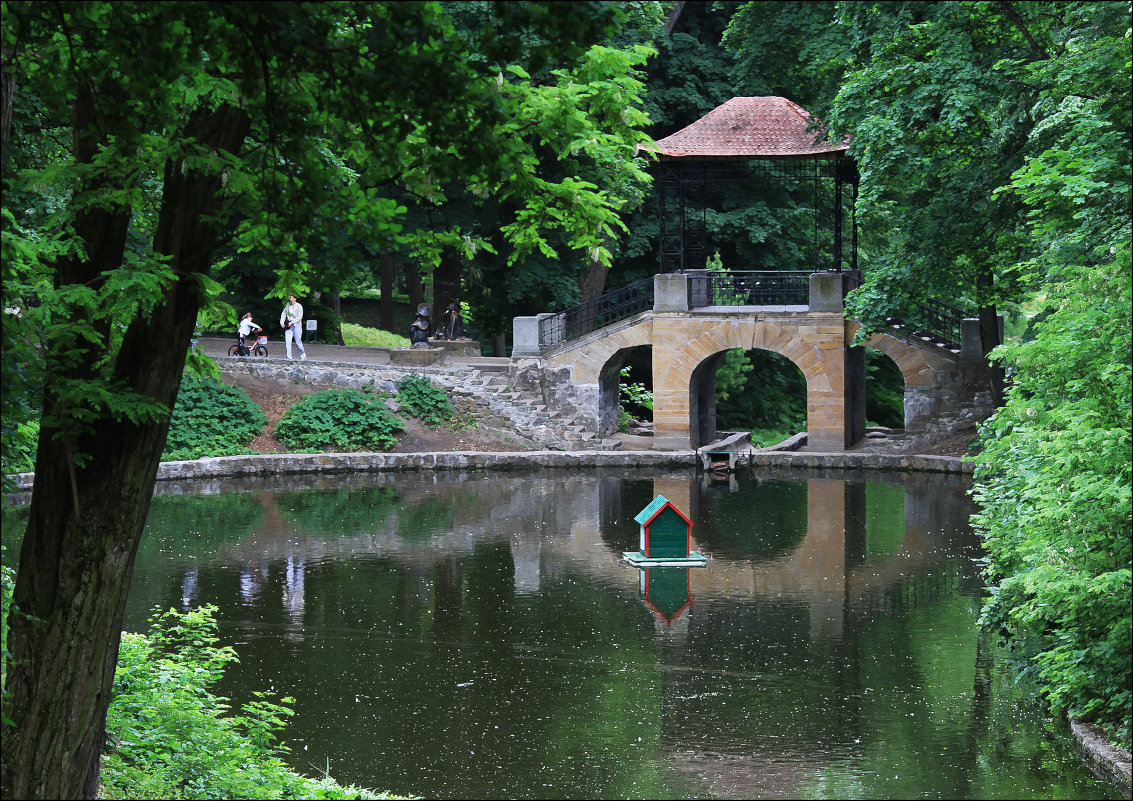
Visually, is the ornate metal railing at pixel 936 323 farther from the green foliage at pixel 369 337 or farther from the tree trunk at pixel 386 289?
the green foliage at pixel 369 337

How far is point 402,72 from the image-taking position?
641 centimetres

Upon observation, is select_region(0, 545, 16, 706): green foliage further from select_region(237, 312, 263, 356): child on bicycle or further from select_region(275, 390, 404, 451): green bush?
select_region(237, 312, 263, 356): child on bicycle

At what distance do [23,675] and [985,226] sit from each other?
18.0 m

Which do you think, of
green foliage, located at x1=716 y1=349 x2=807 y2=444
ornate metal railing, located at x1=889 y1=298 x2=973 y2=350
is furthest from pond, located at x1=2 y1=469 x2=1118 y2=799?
green foliage, located at x1=716 y1=349 x2=807 y2=444

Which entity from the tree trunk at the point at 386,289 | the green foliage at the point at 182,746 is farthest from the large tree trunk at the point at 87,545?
the tree trunk at the point at 386,289

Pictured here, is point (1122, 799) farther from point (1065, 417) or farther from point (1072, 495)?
point (1065, 417)

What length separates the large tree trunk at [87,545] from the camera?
277 inches

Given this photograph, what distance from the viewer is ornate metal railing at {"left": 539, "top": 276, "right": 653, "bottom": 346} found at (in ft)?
97.2

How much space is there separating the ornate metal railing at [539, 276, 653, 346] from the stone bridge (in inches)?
4.2

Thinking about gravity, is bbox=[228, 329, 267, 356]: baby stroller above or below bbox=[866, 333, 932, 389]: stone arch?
above

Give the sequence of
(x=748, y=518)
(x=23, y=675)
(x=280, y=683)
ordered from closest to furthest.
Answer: (x=23, y=675)
(x=280, y=683)
(x=748, y=518)

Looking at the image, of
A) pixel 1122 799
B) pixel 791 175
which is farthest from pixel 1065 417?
pixel 791 175

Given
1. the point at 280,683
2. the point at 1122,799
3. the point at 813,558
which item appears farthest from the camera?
the point at 813,558

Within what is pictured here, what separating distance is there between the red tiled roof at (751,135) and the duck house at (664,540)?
1099cm
